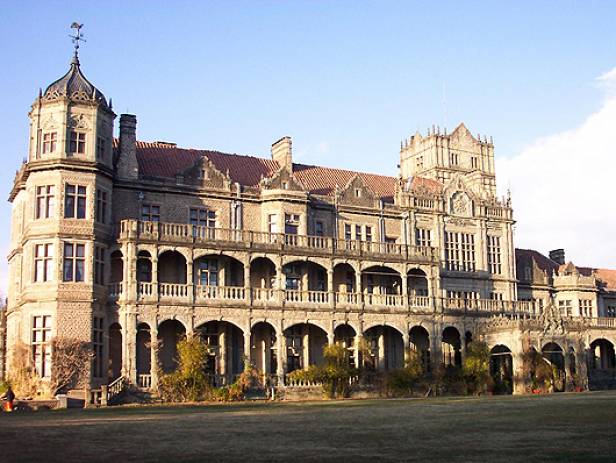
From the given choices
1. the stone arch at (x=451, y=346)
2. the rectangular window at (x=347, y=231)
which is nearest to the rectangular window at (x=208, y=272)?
the rectangular window at (x=347, y=231)

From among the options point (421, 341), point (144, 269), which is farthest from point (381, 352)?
point (144, 269)

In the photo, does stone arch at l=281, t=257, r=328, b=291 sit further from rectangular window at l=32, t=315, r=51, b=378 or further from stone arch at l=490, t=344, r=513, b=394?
rectangular window at l=32, t=315, r=51, b=378

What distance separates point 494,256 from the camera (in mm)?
54688

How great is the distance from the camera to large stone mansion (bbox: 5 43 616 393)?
39.6 meters

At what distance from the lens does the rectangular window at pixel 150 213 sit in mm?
43281

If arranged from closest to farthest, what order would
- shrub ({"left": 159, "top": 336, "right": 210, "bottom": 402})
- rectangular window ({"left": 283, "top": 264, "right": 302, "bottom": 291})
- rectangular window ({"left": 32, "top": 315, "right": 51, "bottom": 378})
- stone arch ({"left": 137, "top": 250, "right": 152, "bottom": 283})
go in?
shrub ({"left": 159, "top": 336, "right": 210, "bottom": 402}) < rectangular window ({"left": 32, "top": 315, "right": 51, "bottom": 378}) < stone arch ({"left": 137, "top": 250, "right": 152, "bottom": 283}) < rectangular window ({"left": 283, "top": 264, "right": 302, "bottom": 291})

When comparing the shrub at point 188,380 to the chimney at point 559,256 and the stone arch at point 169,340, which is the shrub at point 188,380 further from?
the chimney at point 559,256

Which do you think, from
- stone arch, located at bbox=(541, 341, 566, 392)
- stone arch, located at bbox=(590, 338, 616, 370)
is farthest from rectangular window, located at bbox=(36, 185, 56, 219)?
stone arch, located at bbox=(590, 338, 616, 370)

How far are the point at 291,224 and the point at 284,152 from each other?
566cm

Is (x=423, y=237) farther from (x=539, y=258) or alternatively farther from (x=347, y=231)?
(x=539, y=258)

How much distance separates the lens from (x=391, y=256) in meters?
47.3

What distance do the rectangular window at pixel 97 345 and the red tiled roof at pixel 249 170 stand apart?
8696mm

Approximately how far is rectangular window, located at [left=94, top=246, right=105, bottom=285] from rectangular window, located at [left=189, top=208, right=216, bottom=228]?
571 cm

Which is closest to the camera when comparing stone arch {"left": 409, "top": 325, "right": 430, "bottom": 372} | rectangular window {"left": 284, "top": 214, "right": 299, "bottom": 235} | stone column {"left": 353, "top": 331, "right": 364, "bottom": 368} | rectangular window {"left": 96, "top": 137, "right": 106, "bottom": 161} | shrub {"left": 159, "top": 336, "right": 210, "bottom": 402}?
shrub {"left": 159, "top": 336, "right": 210, "bottom": 402}
